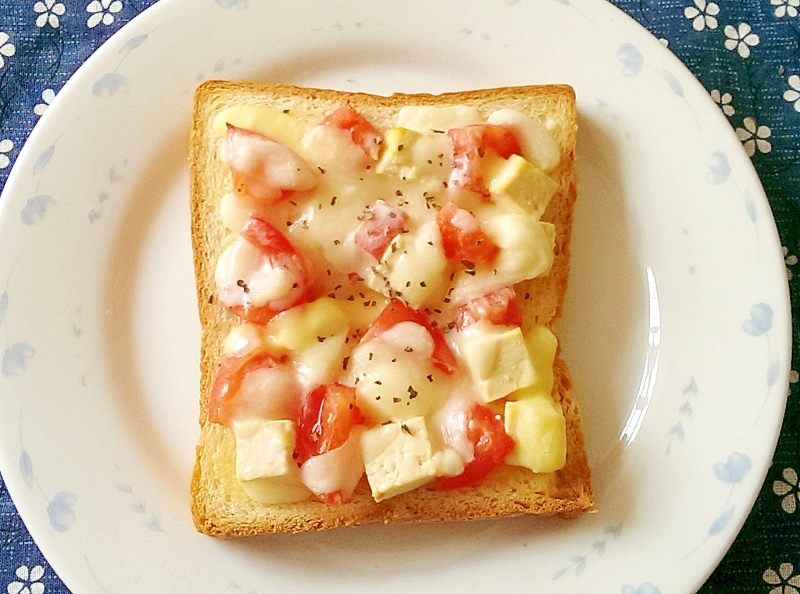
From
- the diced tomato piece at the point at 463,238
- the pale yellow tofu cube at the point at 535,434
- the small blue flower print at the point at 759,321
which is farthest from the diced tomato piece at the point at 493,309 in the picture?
the small blue flower print at the point at 759,321

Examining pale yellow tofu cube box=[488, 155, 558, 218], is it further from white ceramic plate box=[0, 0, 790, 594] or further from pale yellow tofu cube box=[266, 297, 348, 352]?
pale yellow tofu cube box=[266, 297, 348, 352]

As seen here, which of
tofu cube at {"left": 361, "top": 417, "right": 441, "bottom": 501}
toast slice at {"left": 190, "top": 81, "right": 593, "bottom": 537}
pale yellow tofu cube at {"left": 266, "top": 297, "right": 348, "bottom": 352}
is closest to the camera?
tofu cube at {"left": 361, "top": 417, "right": 441, "bottom": 501}

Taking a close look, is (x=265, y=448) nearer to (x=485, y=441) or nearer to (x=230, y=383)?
(x=230, y=383)

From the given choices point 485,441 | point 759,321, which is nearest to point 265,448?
point 485,441

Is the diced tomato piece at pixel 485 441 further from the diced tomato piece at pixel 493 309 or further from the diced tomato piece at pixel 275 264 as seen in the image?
the diced tomato piece at pixel 275 264

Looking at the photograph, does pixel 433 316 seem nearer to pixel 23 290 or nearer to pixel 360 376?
pixel 360 376

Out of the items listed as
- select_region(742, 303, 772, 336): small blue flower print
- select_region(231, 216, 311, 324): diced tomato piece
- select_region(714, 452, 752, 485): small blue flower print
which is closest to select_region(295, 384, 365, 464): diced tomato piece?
select_region(231, 216, 311, 324): diced tomato piece
